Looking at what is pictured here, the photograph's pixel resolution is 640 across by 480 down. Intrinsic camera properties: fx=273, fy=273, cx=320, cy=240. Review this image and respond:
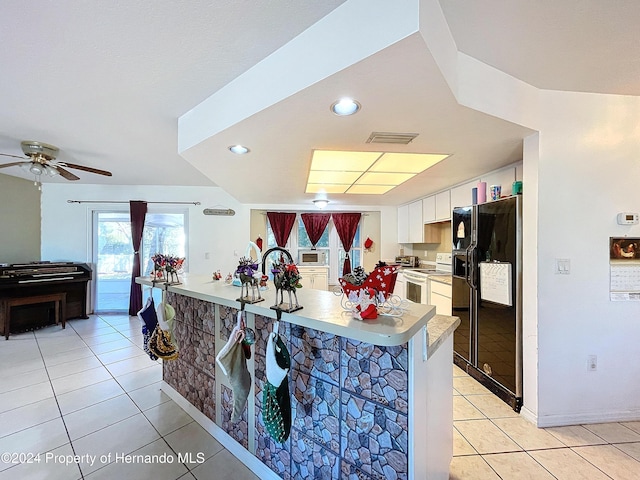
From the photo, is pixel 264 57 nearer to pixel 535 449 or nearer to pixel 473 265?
pixel 473 265

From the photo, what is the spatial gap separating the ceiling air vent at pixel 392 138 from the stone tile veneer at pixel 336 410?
143cm

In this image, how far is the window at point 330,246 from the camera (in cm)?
573

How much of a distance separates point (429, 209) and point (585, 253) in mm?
2301

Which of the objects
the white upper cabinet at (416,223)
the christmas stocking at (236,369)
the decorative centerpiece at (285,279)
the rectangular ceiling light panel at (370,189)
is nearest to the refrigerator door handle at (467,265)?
the rectangular ceiling light panel at (370,189)

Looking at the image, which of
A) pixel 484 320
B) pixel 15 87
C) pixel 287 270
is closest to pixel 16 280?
pixel 15 87

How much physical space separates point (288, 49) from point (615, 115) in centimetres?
239

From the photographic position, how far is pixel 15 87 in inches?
70.1

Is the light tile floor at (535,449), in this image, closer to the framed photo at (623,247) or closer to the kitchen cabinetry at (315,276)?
the framed photo at (623,247)

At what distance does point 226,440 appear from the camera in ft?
5.81

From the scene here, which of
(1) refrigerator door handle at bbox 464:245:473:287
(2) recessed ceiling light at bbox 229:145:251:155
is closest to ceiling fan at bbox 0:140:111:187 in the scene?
(2) recessed ceiling light at bbox 229:145:251:155

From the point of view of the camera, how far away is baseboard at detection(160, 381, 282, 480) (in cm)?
154

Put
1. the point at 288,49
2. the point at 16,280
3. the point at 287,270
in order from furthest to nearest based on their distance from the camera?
1. the point at 16,280
2. the point at 288,49
3. the point at 287,270

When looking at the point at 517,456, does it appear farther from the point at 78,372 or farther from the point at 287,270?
the point at 78,372

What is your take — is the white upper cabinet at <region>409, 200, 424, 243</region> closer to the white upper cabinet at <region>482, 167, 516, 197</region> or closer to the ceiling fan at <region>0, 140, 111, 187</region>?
the white upper cabinet at <region>482, 167, 516, 197</region>
